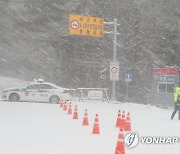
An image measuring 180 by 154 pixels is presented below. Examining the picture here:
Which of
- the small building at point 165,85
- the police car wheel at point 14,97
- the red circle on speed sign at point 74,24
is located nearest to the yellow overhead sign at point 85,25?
the red circle on speed sign at point 74,24

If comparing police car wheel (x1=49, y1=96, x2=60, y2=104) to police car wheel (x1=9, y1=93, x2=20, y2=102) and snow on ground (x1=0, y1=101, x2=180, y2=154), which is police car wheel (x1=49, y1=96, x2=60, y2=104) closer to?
police car wheel (x1=9, y1=93, x2=20, y2=102)

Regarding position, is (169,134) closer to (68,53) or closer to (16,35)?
(68,53)

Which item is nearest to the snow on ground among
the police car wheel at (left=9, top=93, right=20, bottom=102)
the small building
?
the police car wheel at (left=9, top=93, right=20, bottom=102)

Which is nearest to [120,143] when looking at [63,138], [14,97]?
[63,138]

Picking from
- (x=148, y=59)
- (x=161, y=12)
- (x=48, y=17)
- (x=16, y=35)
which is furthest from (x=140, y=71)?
(x=16, y=35)

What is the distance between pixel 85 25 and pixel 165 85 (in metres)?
7.44

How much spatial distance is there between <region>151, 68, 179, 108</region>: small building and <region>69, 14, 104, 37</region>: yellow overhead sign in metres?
5.50

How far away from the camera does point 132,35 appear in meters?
42.1

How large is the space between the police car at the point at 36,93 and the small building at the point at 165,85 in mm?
7393

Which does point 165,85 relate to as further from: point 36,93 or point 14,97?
point 14,97

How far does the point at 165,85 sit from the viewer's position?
101ft

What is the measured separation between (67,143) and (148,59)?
3303cm

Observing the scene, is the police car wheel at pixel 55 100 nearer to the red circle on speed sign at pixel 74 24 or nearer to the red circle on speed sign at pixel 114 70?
the red circle on speed sign at pixel 74 24

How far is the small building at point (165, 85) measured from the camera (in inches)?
1204
